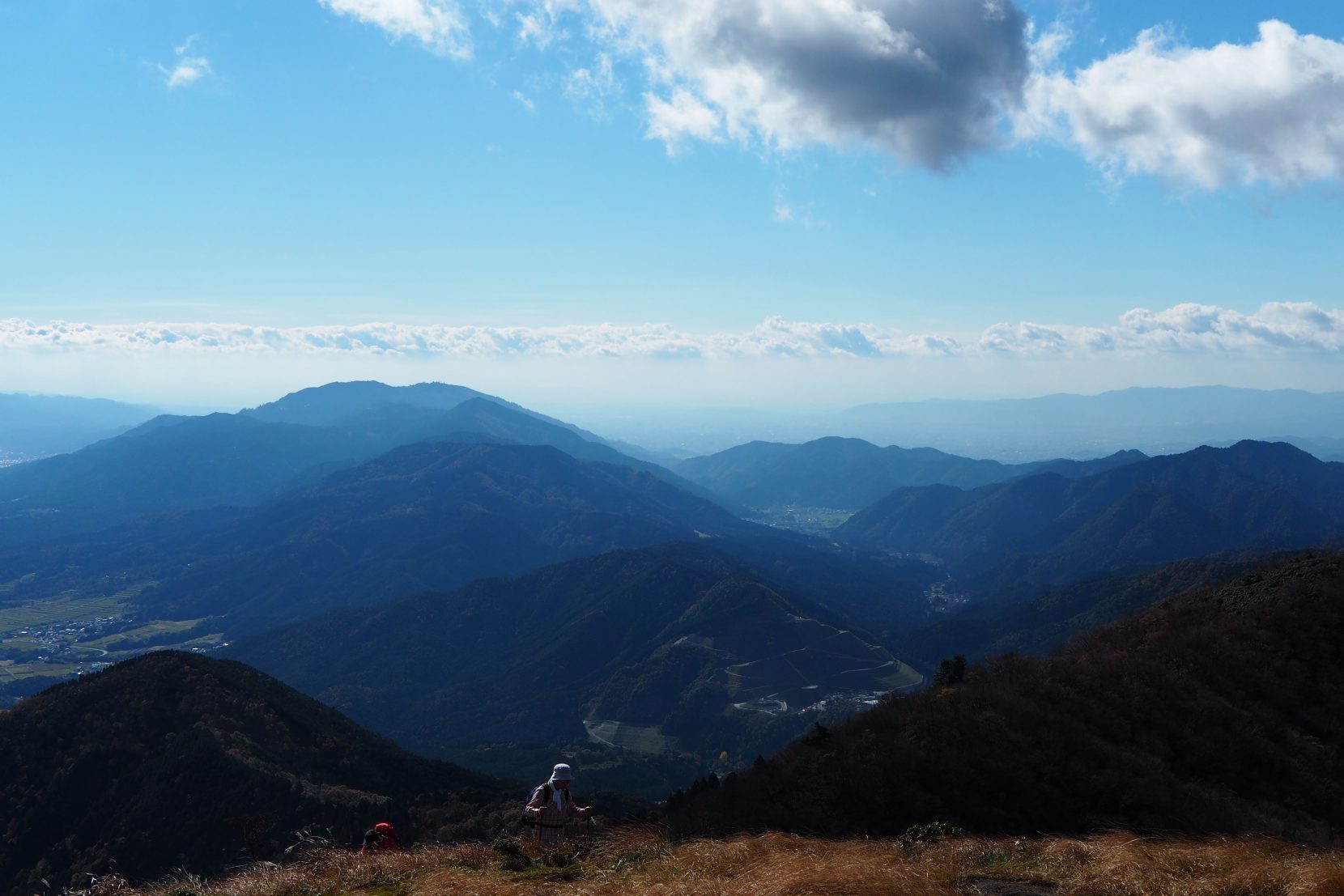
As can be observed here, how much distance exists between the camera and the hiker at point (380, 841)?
50.1 feet

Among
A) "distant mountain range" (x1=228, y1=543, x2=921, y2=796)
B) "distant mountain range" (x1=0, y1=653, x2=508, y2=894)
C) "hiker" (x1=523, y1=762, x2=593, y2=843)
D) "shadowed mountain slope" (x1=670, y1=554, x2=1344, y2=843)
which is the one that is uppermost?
"hiker" (x1=523, y1=762, x2=593, y2=843)

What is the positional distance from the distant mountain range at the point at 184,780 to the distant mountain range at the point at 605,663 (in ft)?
174

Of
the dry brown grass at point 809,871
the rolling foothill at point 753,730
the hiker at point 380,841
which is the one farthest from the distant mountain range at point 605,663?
the dry brown grass at point 809,871

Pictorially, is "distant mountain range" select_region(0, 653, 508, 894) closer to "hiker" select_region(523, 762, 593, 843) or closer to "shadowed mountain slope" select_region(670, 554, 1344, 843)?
"shadowed mountain slope" select_region(670, 554, 1344, 843)

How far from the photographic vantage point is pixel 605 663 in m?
160

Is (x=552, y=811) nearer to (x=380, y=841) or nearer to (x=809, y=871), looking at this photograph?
(x=380, y=841)

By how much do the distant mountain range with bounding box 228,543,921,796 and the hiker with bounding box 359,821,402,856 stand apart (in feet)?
322

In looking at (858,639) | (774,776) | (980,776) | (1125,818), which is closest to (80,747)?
(774,776)

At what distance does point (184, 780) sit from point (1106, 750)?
59.9 m

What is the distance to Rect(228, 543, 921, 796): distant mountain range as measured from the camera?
4916 inches

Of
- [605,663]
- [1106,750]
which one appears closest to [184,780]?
[1106,750]

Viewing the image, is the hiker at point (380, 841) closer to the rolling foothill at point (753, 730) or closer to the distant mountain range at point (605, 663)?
the rolling foothill at point (753, 730)

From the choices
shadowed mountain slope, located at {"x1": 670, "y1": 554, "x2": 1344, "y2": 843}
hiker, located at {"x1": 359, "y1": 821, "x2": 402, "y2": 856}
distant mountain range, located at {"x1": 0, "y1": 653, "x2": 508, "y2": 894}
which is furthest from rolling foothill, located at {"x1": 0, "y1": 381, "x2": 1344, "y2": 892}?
hiker, located at {"x1": 359, "y1": 821, "x2": 402, "y2": 856}

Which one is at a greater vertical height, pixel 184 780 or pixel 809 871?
pixel 809 871
